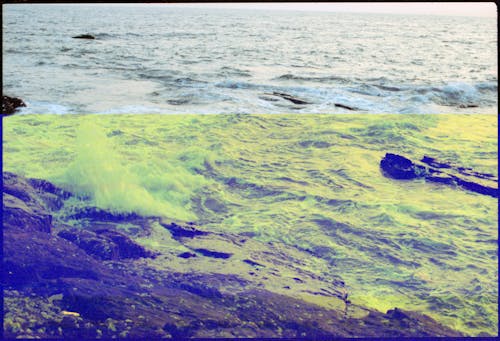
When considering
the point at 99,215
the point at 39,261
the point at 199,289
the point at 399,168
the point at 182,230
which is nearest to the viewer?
the point at 39,261


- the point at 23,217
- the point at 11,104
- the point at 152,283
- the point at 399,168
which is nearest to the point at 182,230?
the point at 152,283

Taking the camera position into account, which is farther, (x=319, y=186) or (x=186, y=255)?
(x=319, y=186)

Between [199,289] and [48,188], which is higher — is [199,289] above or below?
below

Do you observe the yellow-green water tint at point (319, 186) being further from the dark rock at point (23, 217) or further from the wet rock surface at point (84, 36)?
the wet rock surface at point (84, 36)

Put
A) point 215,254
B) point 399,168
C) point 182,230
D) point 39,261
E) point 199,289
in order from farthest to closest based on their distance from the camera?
point 399,168 → point 182,230 → point 215,254 → point 199,289 → point 39,261

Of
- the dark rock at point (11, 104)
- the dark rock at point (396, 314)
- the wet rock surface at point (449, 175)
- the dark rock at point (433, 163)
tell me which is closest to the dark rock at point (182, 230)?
the dark rock at point (11, 104)

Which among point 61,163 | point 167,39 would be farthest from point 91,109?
point 167,39

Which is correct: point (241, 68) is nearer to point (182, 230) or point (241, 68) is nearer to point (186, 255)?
point (182, 230)
